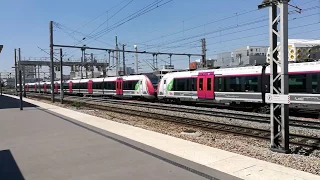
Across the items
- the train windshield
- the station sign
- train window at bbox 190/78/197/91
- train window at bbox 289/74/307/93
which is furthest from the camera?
Answer: the train windshield

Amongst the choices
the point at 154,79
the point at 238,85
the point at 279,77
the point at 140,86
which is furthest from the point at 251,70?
the point at 140,86

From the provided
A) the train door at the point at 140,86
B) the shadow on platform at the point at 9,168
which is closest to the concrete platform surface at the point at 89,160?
the shadow on platform at the point at 9,168

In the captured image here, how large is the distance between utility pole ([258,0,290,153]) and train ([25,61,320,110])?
880 cm

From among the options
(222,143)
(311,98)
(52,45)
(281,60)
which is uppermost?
(52,45)

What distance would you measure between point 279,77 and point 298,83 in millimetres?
9354

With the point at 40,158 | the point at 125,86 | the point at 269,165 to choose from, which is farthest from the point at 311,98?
the point at 125,86

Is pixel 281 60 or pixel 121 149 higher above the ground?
pixel 281 60

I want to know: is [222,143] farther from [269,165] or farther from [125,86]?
[125,86]

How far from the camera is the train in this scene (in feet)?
52.9

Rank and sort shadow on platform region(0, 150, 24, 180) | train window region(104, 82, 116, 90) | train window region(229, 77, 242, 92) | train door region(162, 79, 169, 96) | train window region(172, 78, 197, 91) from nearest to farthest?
Result: shadow on platform region(0, 150, 24, 180), train window region(229, 77, 242, 92), train window region(172, 78, 197, 91), train door region(162, 79, 169, 96), train window region(104, 82, 116, 90)

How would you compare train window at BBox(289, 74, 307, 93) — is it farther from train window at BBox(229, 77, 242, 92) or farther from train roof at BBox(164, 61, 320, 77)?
train window at BBox(229, 77, 242, 92)

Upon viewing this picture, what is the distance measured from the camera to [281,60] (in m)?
7.82

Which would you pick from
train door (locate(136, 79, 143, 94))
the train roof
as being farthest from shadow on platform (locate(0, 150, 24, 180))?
train door (locate(136, 79, 143, 94))

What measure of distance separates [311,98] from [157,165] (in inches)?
481
